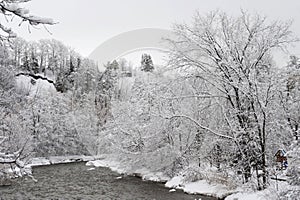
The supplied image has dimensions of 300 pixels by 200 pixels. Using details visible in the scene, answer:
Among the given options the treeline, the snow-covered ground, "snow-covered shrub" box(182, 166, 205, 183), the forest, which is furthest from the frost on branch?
"snow-covered shrub" box(182, 166, 205, 183)

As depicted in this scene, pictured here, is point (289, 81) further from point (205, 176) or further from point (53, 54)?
point (53, 54)

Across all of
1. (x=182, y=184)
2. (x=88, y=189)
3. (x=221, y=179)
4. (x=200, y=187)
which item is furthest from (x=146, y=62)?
(x=221, y=179)

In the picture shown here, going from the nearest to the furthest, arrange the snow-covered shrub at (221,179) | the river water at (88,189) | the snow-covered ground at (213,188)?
the snow-covered ground at (213,188), the snow-covered shrub at (221,179), the river water at (88,189)

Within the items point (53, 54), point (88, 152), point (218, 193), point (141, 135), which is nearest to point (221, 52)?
point (218, 193)

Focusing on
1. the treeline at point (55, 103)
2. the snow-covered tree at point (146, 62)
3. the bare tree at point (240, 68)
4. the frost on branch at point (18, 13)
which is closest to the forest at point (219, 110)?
the bare tree at point (240, 68)

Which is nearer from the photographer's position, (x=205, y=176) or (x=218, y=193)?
(x=218, y=193)

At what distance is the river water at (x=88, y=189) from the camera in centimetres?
1570

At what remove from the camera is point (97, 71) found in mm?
68562

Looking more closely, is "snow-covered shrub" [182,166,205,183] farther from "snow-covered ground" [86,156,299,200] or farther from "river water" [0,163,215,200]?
"river water" [0,163,215,200]

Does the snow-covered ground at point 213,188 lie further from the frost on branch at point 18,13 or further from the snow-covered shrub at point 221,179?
the frost on branch at point 18,13

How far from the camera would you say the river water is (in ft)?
51.5

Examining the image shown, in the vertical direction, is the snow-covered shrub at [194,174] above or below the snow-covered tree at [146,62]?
below

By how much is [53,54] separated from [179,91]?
2508 inches

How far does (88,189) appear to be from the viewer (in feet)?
59.0
